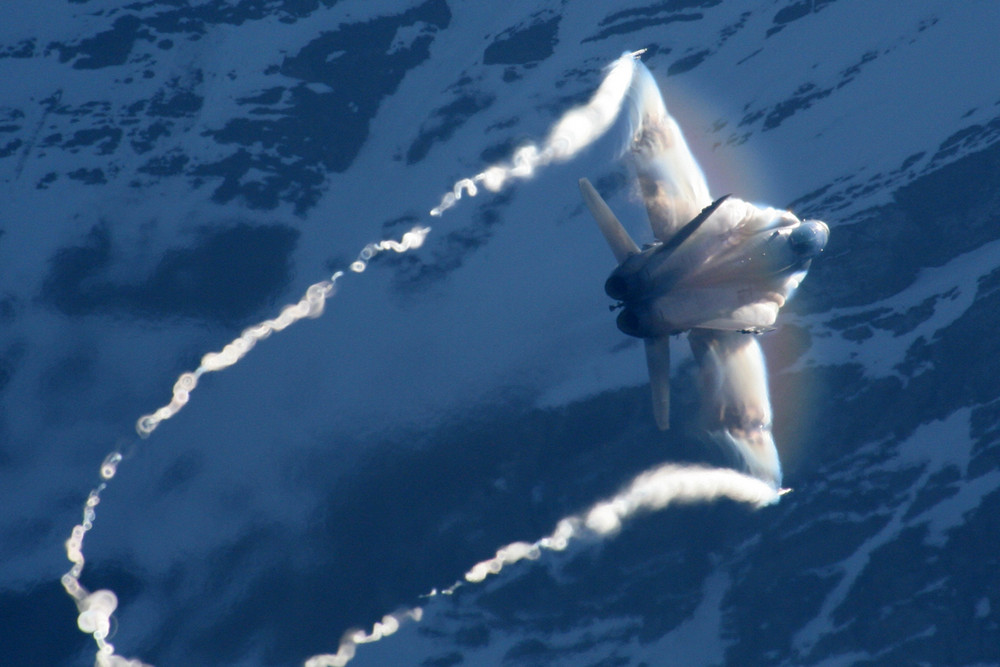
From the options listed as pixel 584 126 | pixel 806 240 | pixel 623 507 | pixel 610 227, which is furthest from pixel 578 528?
pixel 584 126

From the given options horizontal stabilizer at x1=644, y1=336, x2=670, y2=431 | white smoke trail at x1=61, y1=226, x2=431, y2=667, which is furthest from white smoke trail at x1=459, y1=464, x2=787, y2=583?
white smoke trail at x1=61, y1=226, x2=431, y2=667

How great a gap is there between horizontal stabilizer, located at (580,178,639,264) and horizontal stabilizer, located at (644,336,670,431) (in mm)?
5589

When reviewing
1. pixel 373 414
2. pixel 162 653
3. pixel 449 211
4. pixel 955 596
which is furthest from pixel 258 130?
pixel 955 596

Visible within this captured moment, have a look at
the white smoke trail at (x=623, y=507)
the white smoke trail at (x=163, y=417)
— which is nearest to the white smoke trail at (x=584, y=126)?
the white smoke trail at (x=163, y=417)

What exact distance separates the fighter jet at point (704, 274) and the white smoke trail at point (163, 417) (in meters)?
20.9

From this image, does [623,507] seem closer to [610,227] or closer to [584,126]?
[610,227]

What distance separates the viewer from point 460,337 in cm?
5853

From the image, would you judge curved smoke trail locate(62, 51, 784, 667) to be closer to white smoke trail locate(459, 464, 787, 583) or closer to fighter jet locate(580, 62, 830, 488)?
white smoke trail locate(459, 464, 787, 583)

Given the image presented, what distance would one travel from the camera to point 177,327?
190 feet

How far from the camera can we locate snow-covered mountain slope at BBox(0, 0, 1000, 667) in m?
56.9

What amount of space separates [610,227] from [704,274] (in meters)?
6.76

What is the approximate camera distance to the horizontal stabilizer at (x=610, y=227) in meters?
41.5

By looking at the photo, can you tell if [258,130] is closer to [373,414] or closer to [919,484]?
[373,414]

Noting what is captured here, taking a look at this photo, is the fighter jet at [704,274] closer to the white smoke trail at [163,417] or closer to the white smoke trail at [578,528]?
the white smoke trail at [578,528]
